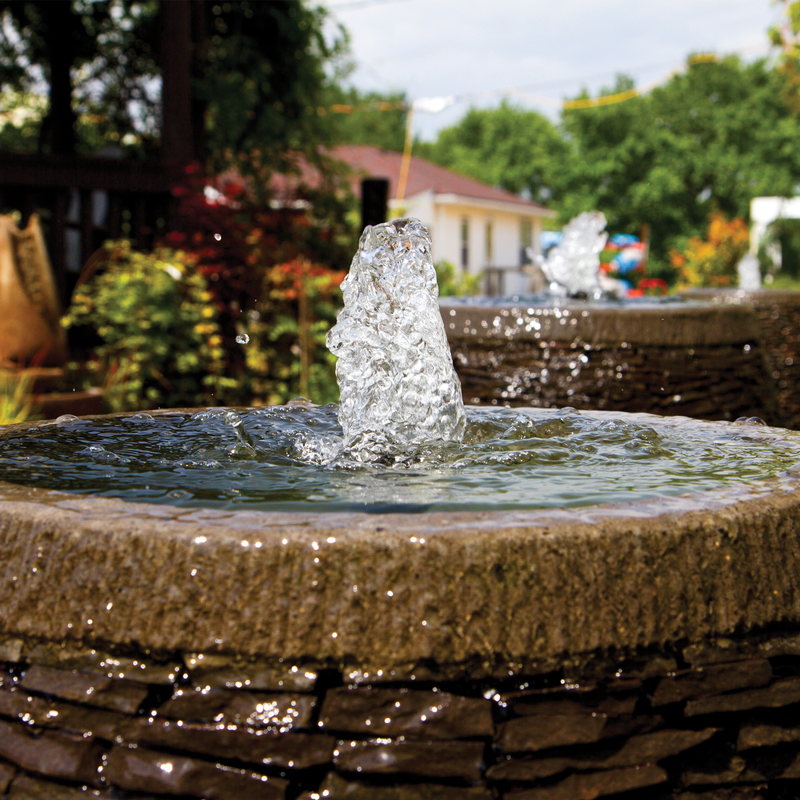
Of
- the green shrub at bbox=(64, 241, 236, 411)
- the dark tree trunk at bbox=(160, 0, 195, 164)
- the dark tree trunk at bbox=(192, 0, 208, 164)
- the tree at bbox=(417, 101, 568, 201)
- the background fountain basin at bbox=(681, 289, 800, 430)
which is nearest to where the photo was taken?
the background fountain basin at bbox=(681, 289, 800, 430)

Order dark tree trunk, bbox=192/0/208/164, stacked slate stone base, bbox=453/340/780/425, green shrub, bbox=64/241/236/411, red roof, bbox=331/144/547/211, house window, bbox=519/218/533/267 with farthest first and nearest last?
house window, bbox=519/218/533/267 → red roof, bbox=331/144/547/211 → dark tree trunk, bbox=192/0/208/164 → green shrub, bbox=64/241/236/411 → stacked slate stone base, bbox=453/340/780/425

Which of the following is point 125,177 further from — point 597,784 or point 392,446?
point 597,784

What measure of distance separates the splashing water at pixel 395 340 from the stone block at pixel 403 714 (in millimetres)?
1091

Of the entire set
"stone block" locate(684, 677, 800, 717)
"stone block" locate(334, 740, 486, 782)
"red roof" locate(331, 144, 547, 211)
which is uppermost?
"red roof" locate(331, 144, 547, 211)

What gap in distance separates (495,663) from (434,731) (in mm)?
117

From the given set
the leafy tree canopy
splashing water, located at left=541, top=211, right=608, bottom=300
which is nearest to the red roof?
the leafy tree canopy

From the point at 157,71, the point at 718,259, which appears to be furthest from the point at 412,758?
the point at 718,259

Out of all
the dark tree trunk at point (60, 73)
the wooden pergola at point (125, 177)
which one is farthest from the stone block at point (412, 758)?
the dark tree trunk at point (60, 73)

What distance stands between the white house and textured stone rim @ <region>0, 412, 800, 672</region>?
23.1 meters

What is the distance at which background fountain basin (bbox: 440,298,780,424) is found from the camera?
3.72 metres

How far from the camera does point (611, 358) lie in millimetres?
3732

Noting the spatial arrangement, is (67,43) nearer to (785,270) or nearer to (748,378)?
(748,378)

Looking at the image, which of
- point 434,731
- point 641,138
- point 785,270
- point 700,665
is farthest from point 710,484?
point 641,138

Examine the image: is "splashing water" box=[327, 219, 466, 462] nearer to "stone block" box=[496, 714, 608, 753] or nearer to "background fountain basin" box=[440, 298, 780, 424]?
"stone block" box=[496, 714, 608, 753]
